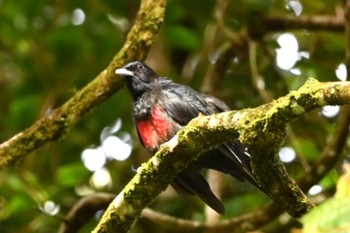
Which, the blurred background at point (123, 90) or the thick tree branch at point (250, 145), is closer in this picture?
the thick tree branch at point (250, 145)

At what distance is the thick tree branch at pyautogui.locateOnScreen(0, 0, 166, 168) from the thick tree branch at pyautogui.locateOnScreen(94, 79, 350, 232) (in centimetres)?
117

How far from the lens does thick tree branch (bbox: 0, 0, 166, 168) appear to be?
3.48 metres

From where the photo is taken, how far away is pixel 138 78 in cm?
389

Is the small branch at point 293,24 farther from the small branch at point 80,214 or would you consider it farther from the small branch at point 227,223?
the small branch at point 80,214

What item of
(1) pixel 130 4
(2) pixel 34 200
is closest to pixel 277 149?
(2) pixel 34 200

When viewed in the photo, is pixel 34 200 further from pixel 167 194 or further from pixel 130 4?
pixel 130 4

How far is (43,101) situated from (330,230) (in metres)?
4.22

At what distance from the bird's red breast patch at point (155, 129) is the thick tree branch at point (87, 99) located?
249 mm

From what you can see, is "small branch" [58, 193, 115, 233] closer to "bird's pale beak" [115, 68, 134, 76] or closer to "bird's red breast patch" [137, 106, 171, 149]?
"bird's red breast patch" [137, 106, 171, 149]

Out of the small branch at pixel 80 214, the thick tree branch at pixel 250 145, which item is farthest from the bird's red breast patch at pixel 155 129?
the thick tree branch at pixel 250 145

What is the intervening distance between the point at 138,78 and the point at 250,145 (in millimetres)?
1958

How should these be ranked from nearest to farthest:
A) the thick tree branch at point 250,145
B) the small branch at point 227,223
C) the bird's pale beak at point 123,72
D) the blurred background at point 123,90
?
the thick tree branch at point 250,145, the bird's pale beak at point 123,72, the small branch at point 227,223, the blurred background at point 123,90

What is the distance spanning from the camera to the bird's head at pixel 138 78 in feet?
12.5

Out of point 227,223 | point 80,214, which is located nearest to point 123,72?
point 80,214
